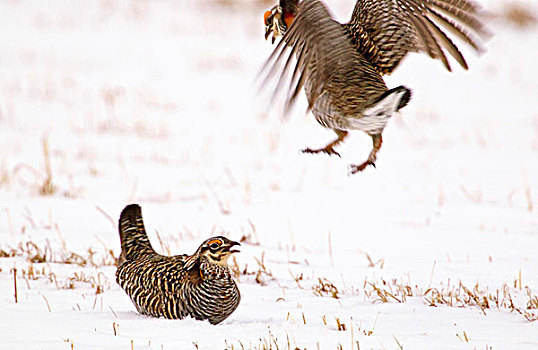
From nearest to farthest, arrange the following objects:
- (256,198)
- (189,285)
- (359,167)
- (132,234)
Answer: (189,285) < (359,167) < (132,234) < (256,198)

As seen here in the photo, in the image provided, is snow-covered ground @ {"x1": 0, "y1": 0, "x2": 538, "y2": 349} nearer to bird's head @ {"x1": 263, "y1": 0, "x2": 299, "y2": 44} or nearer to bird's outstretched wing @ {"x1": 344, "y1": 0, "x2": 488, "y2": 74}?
bird's head @ {"x1": 263, "y1": 0, "x2": 299, "y2": 44}

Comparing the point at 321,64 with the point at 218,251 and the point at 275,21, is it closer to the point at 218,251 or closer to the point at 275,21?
the point at 275,21

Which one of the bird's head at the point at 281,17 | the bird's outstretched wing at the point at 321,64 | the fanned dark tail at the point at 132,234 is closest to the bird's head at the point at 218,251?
the fanned dark tail at the point at 132,234

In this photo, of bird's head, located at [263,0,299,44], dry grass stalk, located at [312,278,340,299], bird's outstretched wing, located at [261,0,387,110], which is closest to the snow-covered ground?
dry grass stalk, located at [312,278,340,299]

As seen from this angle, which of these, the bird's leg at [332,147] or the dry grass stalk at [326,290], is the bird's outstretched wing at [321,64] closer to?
Result: the bird's leg at [332,147]

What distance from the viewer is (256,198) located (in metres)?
8.46

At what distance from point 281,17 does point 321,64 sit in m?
0.48

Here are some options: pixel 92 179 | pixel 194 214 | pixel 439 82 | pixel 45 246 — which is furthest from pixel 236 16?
pixel 45 246

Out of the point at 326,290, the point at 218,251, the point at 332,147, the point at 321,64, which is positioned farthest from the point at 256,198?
the point at 321,64

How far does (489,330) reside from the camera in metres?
3.96

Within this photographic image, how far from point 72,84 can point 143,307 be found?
39.8ft

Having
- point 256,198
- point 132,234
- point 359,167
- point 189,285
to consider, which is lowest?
point 189,285

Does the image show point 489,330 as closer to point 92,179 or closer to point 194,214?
point 194,214

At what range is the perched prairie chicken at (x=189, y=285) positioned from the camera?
4.02m
